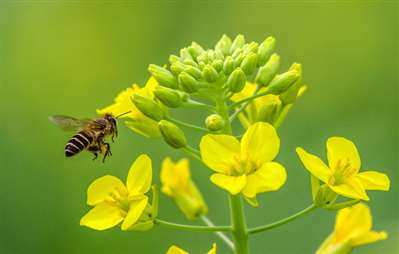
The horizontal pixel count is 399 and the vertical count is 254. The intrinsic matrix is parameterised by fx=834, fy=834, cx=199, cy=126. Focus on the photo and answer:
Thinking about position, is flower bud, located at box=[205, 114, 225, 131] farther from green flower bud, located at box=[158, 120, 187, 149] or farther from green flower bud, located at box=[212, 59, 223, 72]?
green flower bud, located at box=[212, 59, 223, 72]

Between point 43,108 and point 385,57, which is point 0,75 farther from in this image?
point 385,57

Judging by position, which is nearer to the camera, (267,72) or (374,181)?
(374,181)

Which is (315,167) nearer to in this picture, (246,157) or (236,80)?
(246,157)

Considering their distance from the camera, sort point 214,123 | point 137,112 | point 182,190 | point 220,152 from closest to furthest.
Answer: point 220,152 < point 214,123 < point 137,112 < point 182,190

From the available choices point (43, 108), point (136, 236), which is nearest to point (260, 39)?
point (43, 108)

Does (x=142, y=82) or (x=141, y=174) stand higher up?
(x=142, y=82)

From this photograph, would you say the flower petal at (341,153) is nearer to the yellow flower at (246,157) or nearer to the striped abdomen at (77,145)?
the yellow flower at (246,157)

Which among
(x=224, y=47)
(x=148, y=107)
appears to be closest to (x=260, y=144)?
(x=148, y=107)
